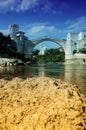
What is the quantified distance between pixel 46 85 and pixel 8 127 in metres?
1.27

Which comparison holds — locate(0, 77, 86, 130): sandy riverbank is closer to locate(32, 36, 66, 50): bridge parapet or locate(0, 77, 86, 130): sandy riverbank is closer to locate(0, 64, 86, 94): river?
locate(0, 64, 86, 94): river

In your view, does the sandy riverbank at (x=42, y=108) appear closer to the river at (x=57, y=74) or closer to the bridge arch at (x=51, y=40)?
the river at (x=57, y=74)

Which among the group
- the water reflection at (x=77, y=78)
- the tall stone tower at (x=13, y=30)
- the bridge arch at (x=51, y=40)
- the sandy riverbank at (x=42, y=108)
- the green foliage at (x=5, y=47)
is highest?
the tall stone tower at (x=13, y=30)

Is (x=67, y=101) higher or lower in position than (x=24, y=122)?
higher

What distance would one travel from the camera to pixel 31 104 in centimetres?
611

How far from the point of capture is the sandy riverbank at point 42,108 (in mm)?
5645

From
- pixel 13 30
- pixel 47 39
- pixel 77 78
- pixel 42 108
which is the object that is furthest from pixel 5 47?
pixel 42 108

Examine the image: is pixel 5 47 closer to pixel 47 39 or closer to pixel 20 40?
pixel 20 40

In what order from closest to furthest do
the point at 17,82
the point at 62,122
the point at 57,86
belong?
the point at 62,122 < the point at 57,86 < the point at 17,82

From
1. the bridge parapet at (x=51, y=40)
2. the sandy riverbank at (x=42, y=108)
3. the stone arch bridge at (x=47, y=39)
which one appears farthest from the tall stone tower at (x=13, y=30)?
the sandy riverbank at (x=42, y=108)

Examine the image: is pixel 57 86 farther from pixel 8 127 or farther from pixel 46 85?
pixel 8 127

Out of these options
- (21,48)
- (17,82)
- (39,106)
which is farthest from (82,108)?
(21,48)

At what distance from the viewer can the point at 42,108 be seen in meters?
5.93

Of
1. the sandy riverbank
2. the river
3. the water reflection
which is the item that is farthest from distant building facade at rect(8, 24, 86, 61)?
the sandy riverbank
